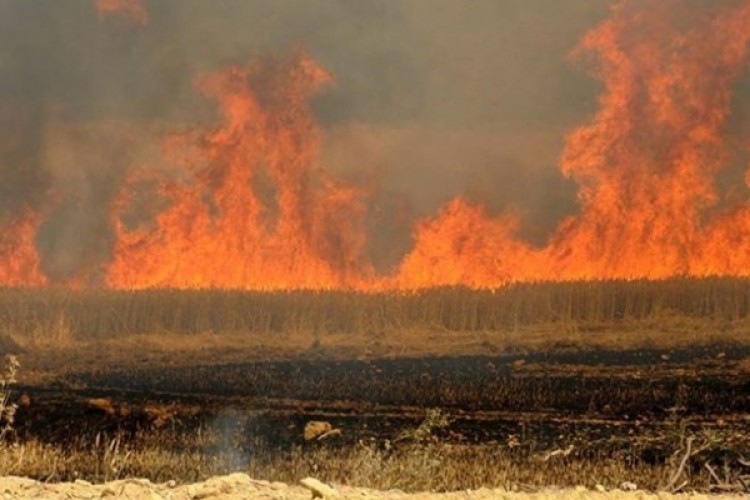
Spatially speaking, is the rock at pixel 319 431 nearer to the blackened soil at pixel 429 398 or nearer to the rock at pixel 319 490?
the blackened soil at pixel 429 398

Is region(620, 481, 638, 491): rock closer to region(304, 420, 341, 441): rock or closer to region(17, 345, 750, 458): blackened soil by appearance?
region(17, 345, 750, 458): blackened soil

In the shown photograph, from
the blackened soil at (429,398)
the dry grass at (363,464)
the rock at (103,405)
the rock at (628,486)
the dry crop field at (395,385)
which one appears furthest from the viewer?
the rock at (103,405)

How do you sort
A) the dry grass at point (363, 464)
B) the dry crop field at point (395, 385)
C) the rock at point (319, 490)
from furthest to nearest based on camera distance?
the dry crop field at point (395, 385)
the dry grass at point (363, 464)
the rock at point (319, 490)

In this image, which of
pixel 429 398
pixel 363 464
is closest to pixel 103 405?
pixel 429 398

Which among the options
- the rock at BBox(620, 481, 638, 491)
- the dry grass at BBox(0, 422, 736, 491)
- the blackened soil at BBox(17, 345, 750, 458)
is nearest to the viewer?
the rock at BBox(620, 481, 638, 491)

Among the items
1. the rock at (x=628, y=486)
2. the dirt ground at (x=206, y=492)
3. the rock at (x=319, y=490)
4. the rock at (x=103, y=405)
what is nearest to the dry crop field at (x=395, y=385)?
the rock at (x=103, y=405)

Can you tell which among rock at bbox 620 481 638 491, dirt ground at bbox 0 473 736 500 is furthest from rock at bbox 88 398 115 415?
rock at bbox 620 481 638 491

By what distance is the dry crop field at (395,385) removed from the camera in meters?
11.7

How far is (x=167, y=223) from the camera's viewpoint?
20297 millimetres

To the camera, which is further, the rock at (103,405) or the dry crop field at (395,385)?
the rock at (103,405)

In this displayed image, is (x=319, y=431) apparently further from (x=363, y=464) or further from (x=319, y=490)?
(x=319, y=490)

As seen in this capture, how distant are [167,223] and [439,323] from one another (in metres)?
5.34

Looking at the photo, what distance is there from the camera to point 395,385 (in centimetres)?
1537

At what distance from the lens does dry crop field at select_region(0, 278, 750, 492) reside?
38.3 ft
